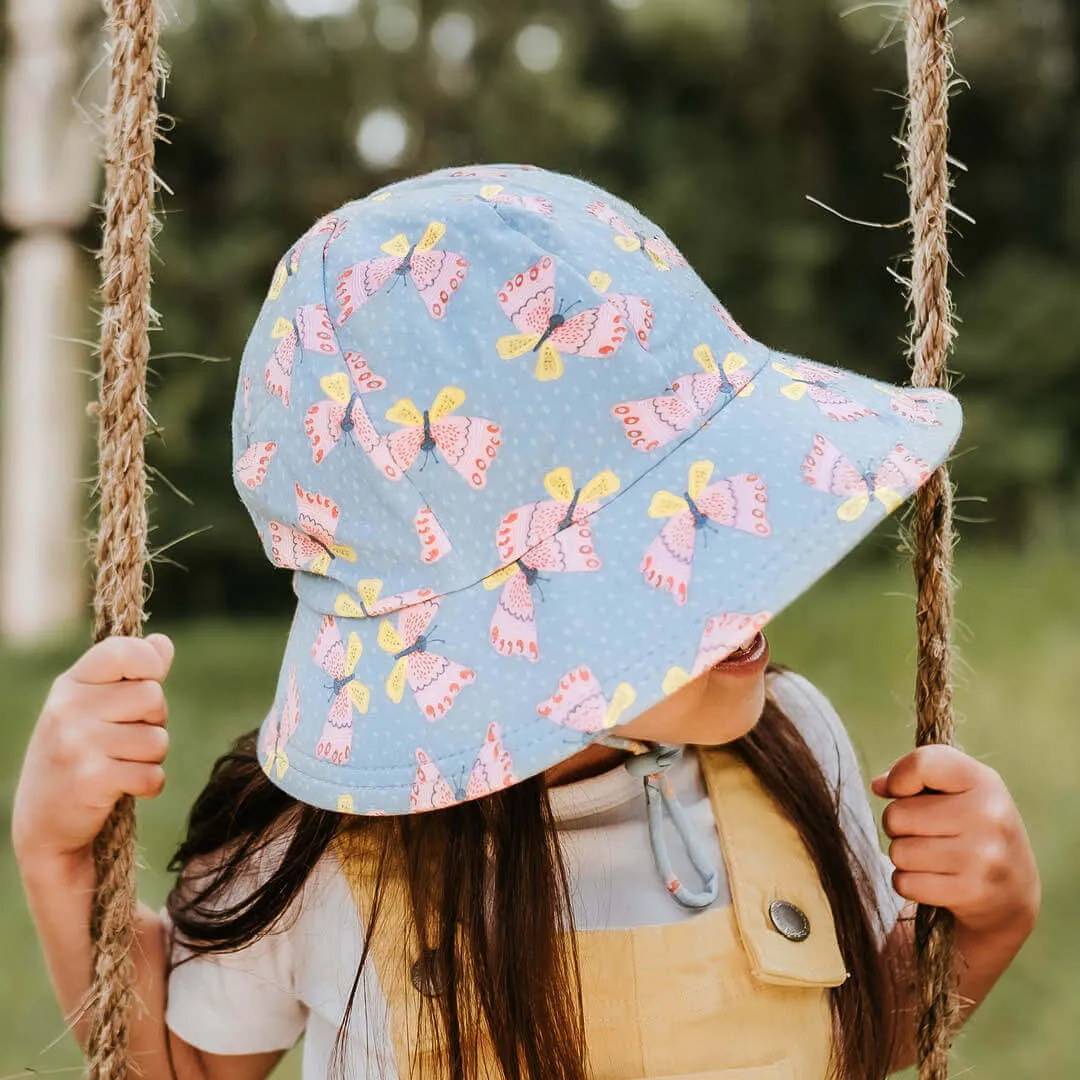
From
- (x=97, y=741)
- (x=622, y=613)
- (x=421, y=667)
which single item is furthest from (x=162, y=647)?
(x=622, y=613)

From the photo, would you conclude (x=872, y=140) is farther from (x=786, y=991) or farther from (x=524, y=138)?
(x=786, y=991)

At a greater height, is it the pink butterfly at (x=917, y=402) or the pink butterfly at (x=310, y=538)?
the pink butterfly at (x=917, y=402)

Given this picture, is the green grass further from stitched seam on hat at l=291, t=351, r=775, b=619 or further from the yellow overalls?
stitched seam on hat at l=291, t=351, r=775, b=619

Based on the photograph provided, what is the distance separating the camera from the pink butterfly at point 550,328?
2.09 feet

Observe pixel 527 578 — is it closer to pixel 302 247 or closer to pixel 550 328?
Answer: pixel 550 328

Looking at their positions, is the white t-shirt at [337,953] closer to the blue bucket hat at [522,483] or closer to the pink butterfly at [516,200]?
the blue bucket hat at [522,483]

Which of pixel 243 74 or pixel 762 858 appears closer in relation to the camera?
pixel 762 858

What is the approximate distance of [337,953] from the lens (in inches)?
29.1

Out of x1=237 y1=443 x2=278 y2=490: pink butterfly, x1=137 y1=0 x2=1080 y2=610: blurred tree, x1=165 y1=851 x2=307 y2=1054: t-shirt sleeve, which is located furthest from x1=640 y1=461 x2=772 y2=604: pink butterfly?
x1=137 y1=0 x2=1080 y2=610: blurred tree

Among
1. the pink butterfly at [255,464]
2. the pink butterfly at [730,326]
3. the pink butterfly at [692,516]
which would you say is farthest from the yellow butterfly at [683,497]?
the pink butterfly at [255,464]

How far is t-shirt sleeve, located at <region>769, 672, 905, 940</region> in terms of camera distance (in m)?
0.84

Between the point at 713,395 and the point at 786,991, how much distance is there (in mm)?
355

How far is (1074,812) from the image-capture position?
243 cm

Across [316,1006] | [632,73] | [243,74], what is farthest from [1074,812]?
[632,73]
